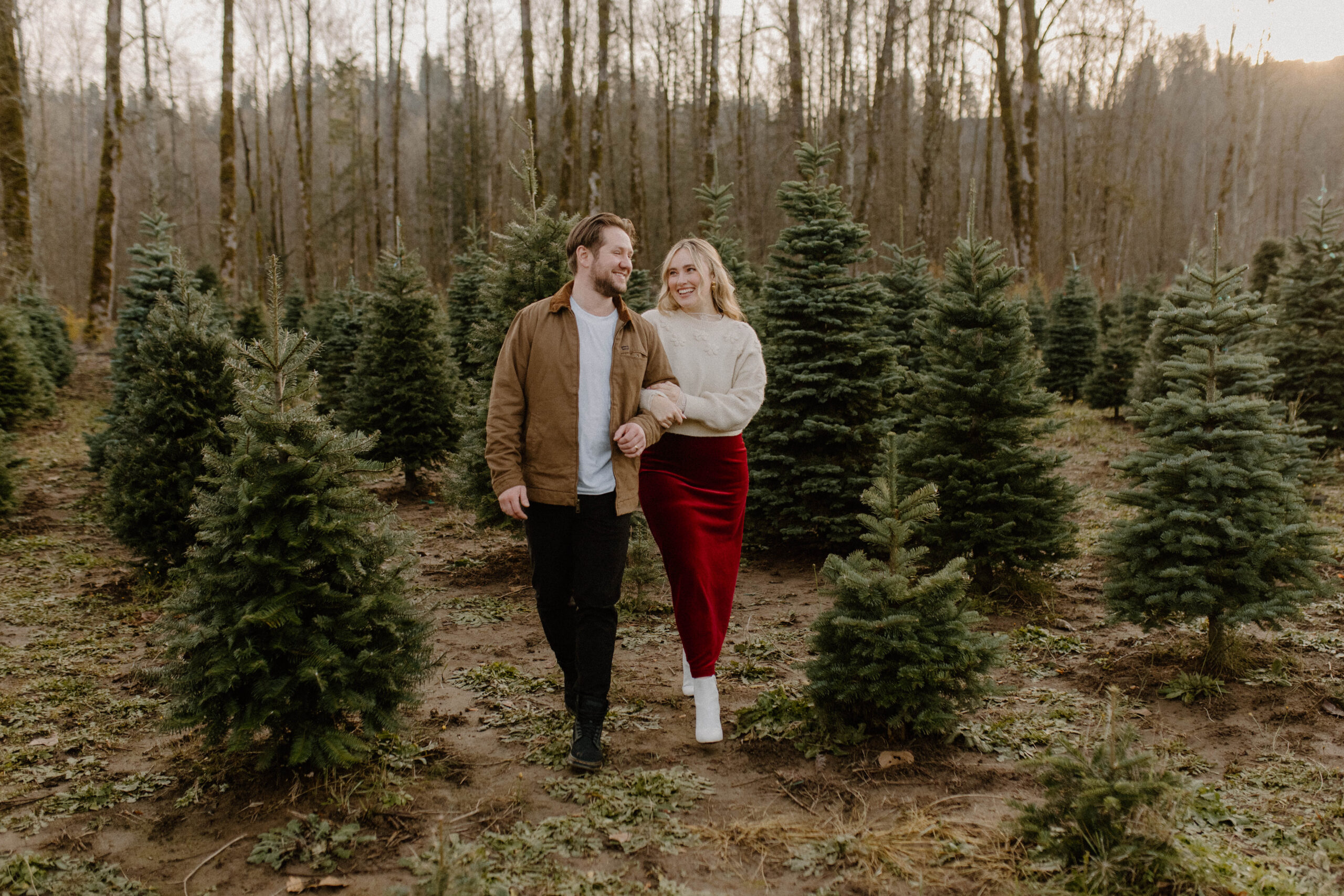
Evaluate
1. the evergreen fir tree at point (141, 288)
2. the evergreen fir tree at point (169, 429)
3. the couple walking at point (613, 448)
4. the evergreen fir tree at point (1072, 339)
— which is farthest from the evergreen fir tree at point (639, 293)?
the couple walking at point (613, 448)

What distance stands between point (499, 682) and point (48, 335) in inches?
557

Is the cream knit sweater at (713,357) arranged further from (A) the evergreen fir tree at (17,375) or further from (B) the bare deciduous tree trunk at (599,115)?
(B) the bare deciduous tree trunk at (599,115)

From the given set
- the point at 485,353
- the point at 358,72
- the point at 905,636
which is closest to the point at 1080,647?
the point at 905,636

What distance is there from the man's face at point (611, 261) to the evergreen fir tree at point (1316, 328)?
852 centimetres

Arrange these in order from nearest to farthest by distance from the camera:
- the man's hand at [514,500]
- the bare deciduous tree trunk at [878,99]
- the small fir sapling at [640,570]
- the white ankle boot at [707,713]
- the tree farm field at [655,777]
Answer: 1. the tree farm field at [655,777]
2. the man's hand at [514,500]
3. the white ankle boot at [707,713]
4. the small fir sapling at [640,570]
5. the bare deciduous tree trunk at [878,99]

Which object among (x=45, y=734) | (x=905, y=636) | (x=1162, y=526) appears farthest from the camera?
(x=1162, y=526)

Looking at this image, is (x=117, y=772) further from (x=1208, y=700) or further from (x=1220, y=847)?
(x=1208, y=700)

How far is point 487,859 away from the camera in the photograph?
293 cm

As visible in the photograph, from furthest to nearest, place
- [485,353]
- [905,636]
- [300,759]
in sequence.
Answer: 1. [485,353]
2. [905,636]
3. [300,759]

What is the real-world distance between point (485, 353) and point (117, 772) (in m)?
4.14

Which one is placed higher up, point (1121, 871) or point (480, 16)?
point (480, 16)

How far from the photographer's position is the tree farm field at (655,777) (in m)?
2.90

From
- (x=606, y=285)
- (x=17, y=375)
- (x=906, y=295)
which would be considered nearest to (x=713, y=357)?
(x=606, y=285)

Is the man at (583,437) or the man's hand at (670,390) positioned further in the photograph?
the man's hand at (670,390)
